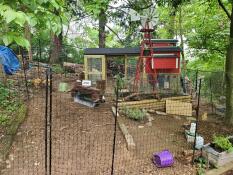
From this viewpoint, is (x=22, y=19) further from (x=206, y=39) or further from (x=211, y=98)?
(x=211, y=98)

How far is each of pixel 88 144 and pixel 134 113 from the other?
6.01 ft

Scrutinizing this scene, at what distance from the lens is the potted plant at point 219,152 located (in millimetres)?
5062

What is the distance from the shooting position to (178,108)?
7.86 metres

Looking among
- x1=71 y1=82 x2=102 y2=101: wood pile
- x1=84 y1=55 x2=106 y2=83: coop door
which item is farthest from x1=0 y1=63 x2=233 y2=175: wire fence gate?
x1=84 y1=55 x2=106 y2=83: coop door

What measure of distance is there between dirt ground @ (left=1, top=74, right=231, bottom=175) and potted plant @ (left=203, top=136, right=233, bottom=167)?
0.43 metres

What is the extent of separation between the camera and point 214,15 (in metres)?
9.26

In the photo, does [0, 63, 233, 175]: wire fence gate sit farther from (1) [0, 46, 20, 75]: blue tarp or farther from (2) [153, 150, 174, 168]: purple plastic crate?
(1) [0, 46, 20, 75]: blue tarp

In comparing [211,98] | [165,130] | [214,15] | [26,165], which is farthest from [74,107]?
[214,15]

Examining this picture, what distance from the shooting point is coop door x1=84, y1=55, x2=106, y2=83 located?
9.21 metres

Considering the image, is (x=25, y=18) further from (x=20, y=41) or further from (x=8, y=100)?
(x=8, y=100)

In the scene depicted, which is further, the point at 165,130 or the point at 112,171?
the point at 165,130

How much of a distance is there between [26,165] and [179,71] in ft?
17.6

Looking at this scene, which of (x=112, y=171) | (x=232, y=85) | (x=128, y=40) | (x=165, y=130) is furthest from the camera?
(x=128, y=40)

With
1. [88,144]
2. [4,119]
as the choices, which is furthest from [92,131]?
[4,119]
